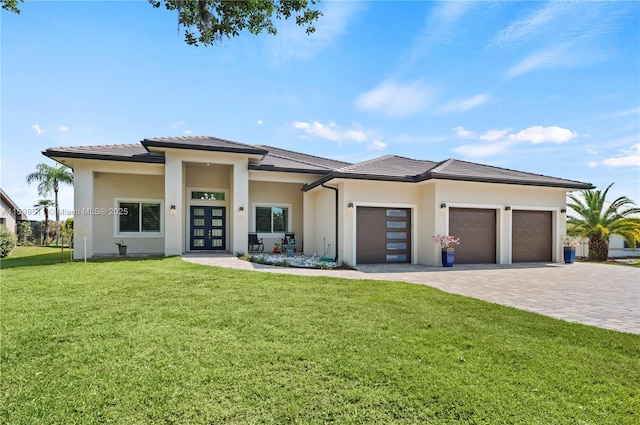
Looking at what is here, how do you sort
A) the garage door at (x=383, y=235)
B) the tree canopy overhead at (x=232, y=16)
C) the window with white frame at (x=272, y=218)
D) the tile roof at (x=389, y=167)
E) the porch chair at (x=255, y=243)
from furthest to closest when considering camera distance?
the window with white frame at (x=272, y=218) → the porch chair at (x=255, y=243) → the garage door at (x=383, y=235) → the tile roof at (x=389, y=167) → the tree canopy overhead at (x=232, y=16)

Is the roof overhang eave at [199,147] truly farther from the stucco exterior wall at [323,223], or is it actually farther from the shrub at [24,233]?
the shrub at [24,233]

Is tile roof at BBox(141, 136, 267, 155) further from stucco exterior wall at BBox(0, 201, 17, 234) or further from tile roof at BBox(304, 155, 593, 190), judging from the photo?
stucco exterior wall at BBox(0, 201, 17, 234)

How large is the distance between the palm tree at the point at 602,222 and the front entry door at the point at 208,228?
1888 cm

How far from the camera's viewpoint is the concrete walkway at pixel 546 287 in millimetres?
5824

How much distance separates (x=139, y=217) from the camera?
15398 mm

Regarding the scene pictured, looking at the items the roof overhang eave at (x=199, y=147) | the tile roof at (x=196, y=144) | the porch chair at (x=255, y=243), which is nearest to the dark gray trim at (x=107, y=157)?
the roof overhang eave at (x=199, y=147)

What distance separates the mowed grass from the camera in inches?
107

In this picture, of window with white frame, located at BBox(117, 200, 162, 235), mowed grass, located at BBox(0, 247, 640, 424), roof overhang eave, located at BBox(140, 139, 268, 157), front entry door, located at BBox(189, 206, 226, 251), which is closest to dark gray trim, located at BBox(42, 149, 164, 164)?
roof overhang eave, located at BBox(140, 139, 268, 157)

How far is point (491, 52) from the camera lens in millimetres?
11008

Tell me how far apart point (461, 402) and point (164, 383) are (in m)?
2.70

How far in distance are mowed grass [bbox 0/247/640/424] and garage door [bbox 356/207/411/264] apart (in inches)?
254

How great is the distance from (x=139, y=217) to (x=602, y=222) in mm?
23800

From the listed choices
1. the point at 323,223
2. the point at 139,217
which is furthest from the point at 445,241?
the point at 139,217

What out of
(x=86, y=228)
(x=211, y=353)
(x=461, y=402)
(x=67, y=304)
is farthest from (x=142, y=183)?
(x=461, y=402)
